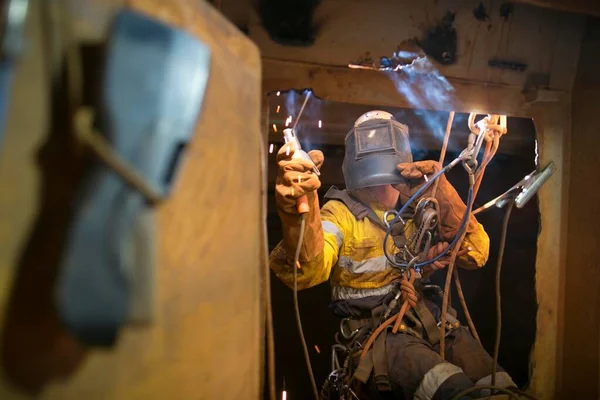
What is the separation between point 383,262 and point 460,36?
1036mm

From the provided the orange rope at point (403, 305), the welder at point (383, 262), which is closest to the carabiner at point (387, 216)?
the welder at point (383, 262)

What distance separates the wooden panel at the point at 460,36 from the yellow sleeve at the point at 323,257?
757 millimetres

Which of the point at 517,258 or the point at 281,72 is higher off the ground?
the point at 281,72

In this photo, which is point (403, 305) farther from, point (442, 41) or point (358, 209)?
point (442, 41)

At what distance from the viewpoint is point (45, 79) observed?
520mm

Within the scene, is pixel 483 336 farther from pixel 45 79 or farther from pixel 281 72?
pixel 45 79

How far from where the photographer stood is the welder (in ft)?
5.71

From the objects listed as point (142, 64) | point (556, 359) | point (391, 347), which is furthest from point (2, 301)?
point (556, 359)

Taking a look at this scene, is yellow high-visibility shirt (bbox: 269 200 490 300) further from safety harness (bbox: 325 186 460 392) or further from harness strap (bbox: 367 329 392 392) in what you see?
harness strap (bbox: 367 329 392 392)

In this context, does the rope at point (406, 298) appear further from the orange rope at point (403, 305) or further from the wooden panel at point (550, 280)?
the wooden panel at point (550, 280)

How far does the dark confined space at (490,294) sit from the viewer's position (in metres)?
2.36

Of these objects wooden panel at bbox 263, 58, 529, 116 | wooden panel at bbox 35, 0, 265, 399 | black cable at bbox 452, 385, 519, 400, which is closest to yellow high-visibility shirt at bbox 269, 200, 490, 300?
black cable at bbox 452, 385, 519, 400

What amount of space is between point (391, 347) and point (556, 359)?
623mm

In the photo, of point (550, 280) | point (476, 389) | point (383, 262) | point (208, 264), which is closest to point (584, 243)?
point (550, 280)
